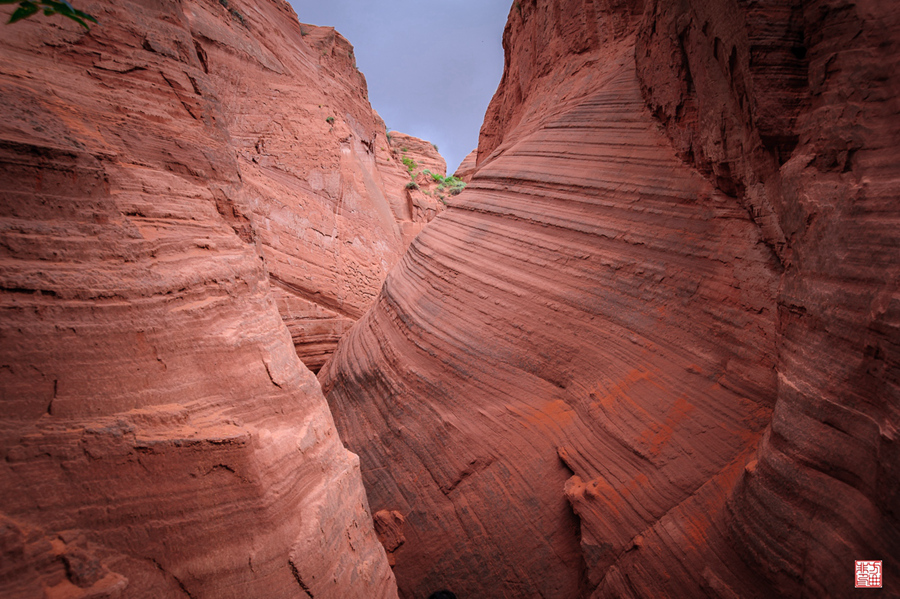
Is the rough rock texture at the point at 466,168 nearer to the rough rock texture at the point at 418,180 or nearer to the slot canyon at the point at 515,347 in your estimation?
the rough rock texture at the point at 418,180

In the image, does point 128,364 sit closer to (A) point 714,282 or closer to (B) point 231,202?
(B) point 231,202

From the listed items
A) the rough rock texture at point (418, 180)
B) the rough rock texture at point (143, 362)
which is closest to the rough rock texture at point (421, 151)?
the rough rock texture at point (418, 180)

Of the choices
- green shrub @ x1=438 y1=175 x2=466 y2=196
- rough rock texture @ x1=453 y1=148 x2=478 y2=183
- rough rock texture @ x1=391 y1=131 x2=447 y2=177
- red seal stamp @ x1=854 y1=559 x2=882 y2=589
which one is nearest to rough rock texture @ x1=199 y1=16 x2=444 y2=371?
green shrub @ x1=438 y1=175 x2=466 y2=196

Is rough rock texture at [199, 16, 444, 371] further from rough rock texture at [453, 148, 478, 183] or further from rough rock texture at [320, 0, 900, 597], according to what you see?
rough rock texture at [453, 148, 478, 183]

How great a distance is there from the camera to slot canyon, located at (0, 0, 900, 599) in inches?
70.6

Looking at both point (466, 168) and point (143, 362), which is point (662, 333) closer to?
point (143, 362)

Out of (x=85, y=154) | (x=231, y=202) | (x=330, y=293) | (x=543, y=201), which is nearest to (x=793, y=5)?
(x=543, y=201)

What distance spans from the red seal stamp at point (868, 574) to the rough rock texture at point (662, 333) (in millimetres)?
49

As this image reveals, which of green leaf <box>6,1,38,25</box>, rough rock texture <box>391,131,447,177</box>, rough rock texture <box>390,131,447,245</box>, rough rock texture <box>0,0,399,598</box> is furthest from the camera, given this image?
rough rock texture <box>391,131,447,177</box>

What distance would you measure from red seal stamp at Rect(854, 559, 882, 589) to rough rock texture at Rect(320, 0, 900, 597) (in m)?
0.05

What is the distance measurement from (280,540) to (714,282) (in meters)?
3.33

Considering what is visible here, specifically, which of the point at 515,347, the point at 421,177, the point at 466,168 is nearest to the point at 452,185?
the point at 421,177

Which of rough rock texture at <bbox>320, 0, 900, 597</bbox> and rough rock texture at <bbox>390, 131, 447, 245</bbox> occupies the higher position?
rough rock texture at <bbox>390, 131, 447, 245</bbox>

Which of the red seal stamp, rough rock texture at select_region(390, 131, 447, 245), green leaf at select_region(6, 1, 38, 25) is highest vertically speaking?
rough rock texture at select_region(390, 131, 447, 245)
